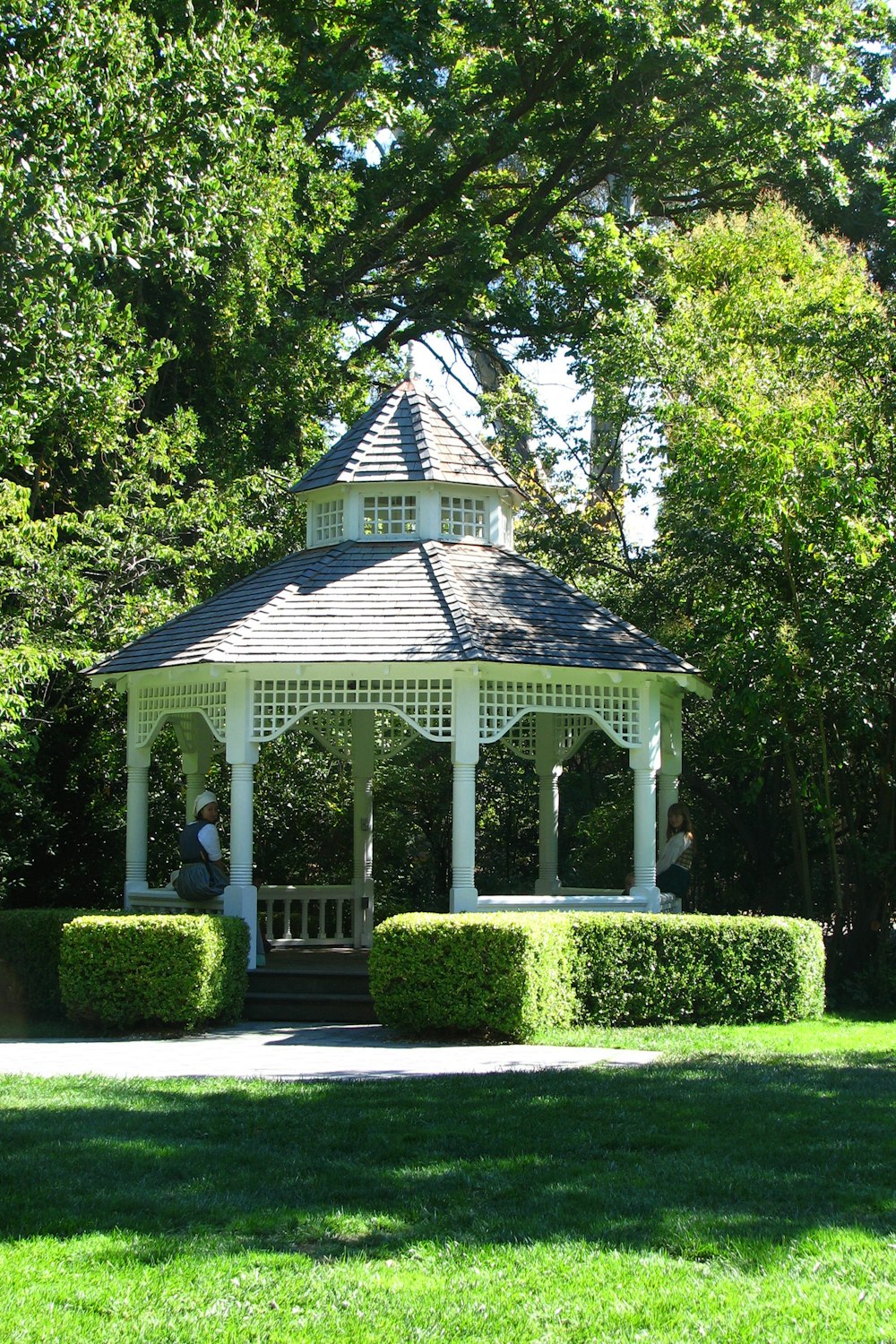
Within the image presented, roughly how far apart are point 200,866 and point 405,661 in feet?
10.2

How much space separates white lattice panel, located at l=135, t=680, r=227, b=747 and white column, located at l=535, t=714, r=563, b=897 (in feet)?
16.2

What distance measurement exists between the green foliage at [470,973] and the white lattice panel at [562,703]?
240cm

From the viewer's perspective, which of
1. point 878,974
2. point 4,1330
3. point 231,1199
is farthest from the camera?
point 878,974

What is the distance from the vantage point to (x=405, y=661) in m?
14.0

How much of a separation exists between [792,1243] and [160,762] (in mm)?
15420

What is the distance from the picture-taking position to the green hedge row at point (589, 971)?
1228 cm

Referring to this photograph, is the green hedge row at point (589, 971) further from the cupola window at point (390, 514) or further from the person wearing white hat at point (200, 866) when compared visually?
the cupola window at point (390, 514)

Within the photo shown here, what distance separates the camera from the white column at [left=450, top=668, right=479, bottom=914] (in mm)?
14273

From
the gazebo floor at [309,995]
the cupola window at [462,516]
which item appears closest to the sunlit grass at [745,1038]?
the gazebo floor at [309,995]

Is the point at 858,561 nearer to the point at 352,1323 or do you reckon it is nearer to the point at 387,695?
the point at 387,695

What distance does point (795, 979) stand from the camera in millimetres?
13875

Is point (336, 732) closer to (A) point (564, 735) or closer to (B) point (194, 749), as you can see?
(B) point (194, 749)

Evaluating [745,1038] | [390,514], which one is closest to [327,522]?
[390,514]

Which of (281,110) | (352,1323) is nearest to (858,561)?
(352,1323)
